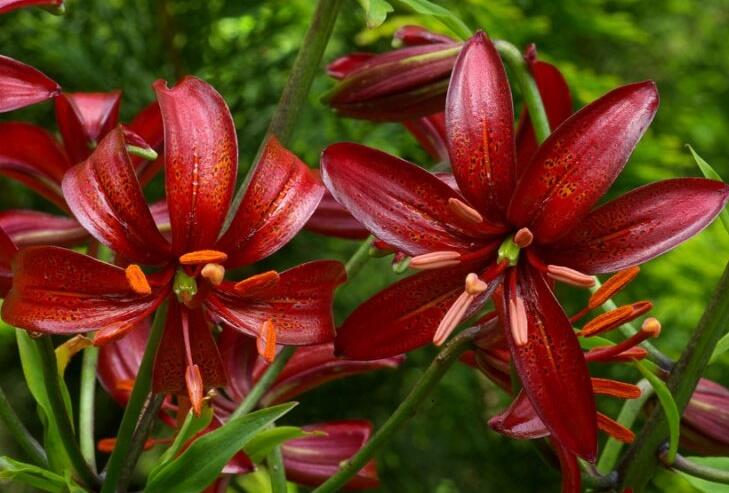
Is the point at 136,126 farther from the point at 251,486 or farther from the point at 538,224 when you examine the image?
the point at 251,486

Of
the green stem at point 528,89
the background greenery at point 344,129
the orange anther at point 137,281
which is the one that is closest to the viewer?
the orange anther at point 137,281

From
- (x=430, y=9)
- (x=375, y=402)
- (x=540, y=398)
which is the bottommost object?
(x=375, y=402)

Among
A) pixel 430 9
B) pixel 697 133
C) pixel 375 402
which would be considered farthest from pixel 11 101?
pixel 697 133

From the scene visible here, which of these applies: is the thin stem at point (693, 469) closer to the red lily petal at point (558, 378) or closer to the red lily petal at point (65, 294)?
the red lily petal at point (558, 378)

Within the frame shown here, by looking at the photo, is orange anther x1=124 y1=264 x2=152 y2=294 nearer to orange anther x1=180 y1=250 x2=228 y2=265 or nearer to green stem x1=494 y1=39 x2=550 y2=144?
orange anther x1=180 y1=250 x2=228 y2=265

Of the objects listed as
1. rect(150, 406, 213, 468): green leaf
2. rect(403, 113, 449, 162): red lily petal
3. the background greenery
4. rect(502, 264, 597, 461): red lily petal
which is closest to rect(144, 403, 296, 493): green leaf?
rect(150, 406, 213, 468): green leaf

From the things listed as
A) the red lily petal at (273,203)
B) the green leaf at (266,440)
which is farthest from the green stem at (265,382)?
the red lily petal at (273,203)
